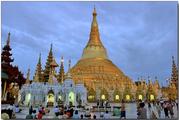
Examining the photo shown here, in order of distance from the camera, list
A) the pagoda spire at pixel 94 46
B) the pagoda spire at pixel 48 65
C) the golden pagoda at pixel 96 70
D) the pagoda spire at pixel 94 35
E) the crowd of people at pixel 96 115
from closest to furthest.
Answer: the crowd of people at pixel 96 115
the golden pagoda at pixel 96 70
the pagoda spire at pixel 48 65
the pagoda spire at pixel 94 46
the pagoda spire at pixel 94 35

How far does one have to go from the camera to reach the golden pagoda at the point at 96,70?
33469 millimetres

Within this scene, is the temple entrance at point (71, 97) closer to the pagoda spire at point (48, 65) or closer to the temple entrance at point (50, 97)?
the temple entrance at point (50, 97)

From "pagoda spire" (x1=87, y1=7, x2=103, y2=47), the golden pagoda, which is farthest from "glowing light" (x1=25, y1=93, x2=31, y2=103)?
"pagoda spire" (x1=87, y1=7, x2=103, y2=47)

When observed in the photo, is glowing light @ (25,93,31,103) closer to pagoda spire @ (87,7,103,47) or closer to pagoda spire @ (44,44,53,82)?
pagoda spire @ (44,44,53,82)

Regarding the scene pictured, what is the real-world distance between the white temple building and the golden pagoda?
5.82m

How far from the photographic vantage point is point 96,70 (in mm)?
35562

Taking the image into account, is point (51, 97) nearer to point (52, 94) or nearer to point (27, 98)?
point (52, 94)

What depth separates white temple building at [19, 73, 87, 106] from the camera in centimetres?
2631

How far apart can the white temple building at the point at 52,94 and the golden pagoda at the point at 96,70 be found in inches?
229

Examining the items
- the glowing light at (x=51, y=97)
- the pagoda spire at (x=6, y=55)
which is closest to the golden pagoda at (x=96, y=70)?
the glowing light at (x=51, y=97)

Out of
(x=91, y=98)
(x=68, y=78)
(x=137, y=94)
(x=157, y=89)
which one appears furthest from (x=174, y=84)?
(x=68, y=78)

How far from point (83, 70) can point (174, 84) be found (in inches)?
461

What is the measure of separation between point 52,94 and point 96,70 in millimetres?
10237

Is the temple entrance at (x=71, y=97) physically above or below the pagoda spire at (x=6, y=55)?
below
